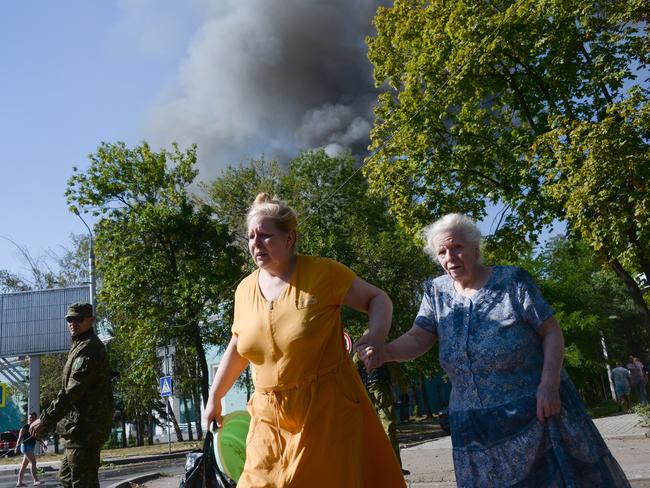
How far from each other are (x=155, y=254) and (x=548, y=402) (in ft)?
81.1

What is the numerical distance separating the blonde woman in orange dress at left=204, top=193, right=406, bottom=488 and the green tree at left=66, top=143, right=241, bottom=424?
73.3 ft

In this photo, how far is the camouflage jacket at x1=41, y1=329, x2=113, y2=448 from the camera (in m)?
5.21

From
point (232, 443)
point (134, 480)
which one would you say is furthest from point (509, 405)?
point (134, 480)

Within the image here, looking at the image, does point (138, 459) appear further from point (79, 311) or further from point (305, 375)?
point (305, 375)

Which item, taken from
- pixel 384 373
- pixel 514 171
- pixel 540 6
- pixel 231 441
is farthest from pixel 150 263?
pixel 231 441

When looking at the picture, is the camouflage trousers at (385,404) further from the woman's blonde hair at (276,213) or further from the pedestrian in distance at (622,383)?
the pedestrian in distance at (622,383)

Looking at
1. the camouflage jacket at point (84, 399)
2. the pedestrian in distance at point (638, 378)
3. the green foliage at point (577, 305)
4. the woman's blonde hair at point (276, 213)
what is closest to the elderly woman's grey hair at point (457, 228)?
the woman's blonde hair at point (276, 213)

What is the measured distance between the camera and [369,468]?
10.4 ft

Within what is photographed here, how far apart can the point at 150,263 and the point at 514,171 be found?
1465 cm

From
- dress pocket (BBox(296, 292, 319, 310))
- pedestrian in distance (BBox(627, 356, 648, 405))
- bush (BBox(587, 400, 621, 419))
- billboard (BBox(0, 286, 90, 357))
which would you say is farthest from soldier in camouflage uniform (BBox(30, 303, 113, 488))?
billboard (BBox(0, 286, 90, 357))

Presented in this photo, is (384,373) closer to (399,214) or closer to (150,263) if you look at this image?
(399,214)

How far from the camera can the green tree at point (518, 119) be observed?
1416 centimetres

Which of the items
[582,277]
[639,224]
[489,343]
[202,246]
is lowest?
[489,343]

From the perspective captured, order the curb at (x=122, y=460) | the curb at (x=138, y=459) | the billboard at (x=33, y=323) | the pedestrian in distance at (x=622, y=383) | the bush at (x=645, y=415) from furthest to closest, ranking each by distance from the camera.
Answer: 1. the billboard at (x=33, y=323)
2. the pedestrian in distance at (x=622, y=383)
3. the curb at (x=138, y=459)
4. the curb at (x=122, y=460)
5. the bush at (x=645, y=415)
